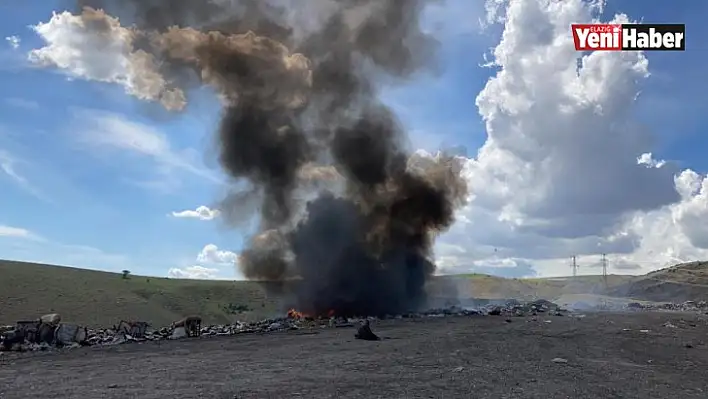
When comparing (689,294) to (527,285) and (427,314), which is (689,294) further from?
(427,314)

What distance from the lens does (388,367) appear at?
56.4 feet

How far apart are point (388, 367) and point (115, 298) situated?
138 feet

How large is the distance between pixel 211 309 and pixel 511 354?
42.4m

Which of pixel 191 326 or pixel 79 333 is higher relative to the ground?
pixel 191 326

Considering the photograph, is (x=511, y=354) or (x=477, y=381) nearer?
(x=477, y=381)

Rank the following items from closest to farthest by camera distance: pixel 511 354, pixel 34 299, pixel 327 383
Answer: pixel 327 383, pixel 511 354, pixel 34 299

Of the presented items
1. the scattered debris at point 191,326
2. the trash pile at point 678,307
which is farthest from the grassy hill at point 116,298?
the trash pile at point 678,307

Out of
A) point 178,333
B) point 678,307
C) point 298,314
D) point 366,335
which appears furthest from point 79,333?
point 678,307

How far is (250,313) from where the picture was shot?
57562mm

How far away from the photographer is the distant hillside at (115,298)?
156ft

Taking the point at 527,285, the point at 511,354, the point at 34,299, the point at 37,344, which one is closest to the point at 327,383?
the point at 511,354

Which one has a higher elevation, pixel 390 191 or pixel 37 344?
pixel 390 191

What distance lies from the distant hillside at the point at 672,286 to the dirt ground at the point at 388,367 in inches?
3121

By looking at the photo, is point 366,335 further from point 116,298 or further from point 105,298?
point 116,298
